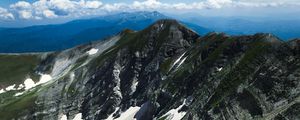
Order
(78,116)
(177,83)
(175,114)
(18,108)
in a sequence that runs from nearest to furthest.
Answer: (175,114) → (177,83) → (78,116) → (18,108)

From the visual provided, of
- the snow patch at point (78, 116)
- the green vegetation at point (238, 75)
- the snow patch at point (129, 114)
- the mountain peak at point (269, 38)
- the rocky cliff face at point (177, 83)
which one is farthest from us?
the snow patch at point (78, 116)

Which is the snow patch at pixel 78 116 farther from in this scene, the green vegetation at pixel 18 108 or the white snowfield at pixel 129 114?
the green vegetation at pixel 18 108

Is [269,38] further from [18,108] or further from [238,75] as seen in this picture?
[18,108]

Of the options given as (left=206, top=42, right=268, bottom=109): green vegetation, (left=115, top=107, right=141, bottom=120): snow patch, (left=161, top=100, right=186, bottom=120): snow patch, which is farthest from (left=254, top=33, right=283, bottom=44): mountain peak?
(left=115, top=107, right=141, bottom=120): snow patch

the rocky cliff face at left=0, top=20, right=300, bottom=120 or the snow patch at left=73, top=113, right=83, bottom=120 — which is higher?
the rocky cliff face at left=0, top=20, right=300, bottom=120

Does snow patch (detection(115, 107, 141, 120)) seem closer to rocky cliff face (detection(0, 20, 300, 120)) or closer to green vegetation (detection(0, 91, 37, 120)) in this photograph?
rocky cliff face (detection(0, 20, 300, 120))

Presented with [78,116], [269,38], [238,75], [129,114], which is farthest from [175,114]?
[78,116]

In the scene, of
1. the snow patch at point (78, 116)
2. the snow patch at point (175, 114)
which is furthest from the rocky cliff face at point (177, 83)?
the snow patch at point (175, 114)

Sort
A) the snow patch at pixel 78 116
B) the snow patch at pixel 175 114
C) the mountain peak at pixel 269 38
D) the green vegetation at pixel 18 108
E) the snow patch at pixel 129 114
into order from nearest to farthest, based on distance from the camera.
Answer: the mountain peak at pixel 269 38 < the snow patch at pixel 175 114 < the snow patch at pixel 129 114 < the snow patch at pixel 78 116 < the green vegetation at pixel 18 108
